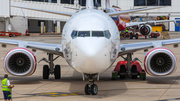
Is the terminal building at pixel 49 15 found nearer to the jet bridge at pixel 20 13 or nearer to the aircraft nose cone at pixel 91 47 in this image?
the jet bridge at pixel 20 13

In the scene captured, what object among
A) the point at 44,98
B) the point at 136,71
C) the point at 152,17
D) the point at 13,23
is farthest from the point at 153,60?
the point at 152,17

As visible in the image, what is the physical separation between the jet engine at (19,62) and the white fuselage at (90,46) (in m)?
2.42

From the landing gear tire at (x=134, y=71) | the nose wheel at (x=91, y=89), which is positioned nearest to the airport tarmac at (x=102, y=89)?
the nose wheel at (x=91, y=89)

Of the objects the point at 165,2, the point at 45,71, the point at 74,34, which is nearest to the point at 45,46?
the point at 45,71

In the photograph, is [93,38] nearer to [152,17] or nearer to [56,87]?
[56,87]

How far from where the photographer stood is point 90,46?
11016 mm

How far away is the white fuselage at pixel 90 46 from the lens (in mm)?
10969

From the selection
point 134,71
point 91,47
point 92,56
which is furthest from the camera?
point 134,71

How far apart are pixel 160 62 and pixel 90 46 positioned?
16.5ft

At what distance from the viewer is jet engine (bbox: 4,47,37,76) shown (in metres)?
14.4

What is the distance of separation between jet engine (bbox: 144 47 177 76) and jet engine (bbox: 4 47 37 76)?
5429 millimetres

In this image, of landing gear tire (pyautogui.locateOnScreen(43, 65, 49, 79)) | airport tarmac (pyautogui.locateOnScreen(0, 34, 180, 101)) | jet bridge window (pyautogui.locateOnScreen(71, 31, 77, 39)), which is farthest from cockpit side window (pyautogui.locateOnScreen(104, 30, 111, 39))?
landing gear tire (pyautogui.locateOnScreen(43, 65, 49, 79))

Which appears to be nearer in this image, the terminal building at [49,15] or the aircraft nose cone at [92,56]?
the aircraft nose cone at [92,56]

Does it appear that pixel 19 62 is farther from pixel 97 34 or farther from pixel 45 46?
pixel 97 34
